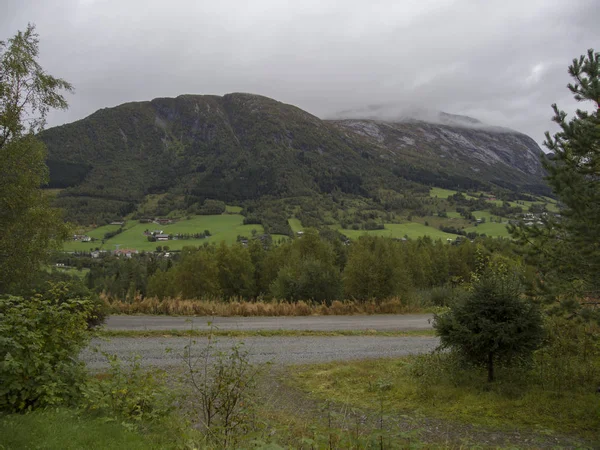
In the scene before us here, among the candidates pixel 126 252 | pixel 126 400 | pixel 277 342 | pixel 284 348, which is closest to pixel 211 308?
pixel 277 342

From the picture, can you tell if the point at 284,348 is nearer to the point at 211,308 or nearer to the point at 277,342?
the point at 277,342

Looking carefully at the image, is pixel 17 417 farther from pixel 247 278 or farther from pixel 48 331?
pixel 247 278

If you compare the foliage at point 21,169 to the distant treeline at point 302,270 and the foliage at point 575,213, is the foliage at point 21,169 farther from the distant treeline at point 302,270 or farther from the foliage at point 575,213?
the foliage at point 575,213

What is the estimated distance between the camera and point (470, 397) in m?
7.88

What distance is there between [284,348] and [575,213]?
8.76 m

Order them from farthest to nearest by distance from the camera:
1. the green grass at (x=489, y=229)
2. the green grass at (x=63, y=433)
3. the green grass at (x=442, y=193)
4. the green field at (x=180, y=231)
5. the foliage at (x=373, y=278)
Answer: the green grass at (x=442, y=193) < the green field at (x=180, y=231) < the green grass at (x=489, y=229) < the foliage at (x=373, y=278) < the green grass at (x=63, y=433)

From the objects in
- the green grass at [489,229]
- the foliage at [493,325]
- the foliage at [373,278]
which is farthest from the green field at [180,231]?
the foliage at [493,325]

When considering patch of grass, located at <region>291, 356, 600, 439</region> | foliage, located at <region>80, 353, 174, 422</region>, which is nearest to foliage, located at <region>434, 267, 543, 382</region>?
patch of grass, located at <region>291, 356, 600, 439</region>

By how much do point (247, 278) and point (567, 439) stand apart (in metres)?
41.0

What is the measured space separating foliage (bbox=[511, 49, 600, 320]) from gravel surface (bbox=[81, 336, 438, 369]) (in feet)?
19.1

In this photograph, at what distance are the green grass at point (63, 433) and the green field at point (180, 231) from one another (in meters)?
80.8

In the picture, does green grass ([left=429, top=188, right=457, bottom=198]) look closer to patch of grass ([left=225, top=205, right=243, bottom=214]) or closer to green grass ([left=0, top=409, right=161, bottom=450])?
patch of grass ([left=225, top=205, right=243, bottom=214])

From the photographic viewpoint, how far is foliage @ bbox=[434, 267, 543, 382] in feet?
26.4

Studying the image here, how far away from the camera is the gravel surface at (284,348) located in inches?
420
